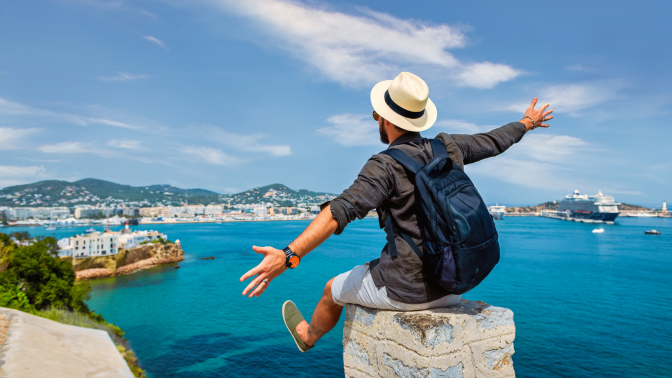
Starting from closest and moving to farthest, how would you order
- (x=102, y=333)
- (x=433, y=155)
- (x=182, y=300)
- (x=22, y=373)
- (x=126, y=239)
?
(x=433, y=155) < (x=22, y=373) < (x=102, y=333) < (x=182, y=300) < (x=126, y=239)

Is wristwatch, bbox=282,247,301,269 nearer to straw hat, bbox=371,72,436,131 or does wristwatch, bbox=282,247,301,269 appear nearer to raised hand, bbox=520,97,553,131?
straw hat, bbox=371,72,436,131

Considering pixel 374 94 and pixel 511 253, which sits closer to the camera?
pixel 374 94

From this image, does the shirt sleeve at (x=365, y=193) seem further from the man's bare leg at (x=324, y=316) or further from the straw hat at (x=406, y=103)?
the man's bare leg at (x=324, y=316)

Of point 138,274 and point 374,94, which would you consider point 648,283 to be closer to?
point 374,94

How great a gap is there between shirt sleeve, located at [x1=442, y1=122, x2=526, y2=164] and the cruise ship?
3569 inches

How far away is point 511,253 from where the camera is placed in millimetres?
38781

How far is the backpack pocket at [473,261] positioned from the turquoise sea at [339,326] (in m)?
12.1

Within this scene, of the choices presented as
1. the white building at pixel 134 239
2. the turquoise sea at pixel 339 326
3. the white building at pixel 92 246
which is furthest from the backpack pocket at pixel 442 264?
the white building at pixel 134 239

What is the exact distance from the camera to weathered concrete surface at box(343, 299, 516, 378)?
163 centimetres

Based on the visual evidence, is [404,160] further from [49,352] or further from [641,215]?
[641,215]

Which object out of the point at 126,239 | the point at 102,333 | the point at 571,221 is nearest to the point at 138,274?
the point at 126,239

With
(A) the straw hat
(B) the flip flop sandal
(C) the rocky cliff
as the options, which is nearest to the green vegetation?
(B) the flip flop sandal

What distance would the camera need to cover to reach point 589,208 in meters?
78.9

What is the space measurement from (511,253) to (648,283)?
13.8 m
